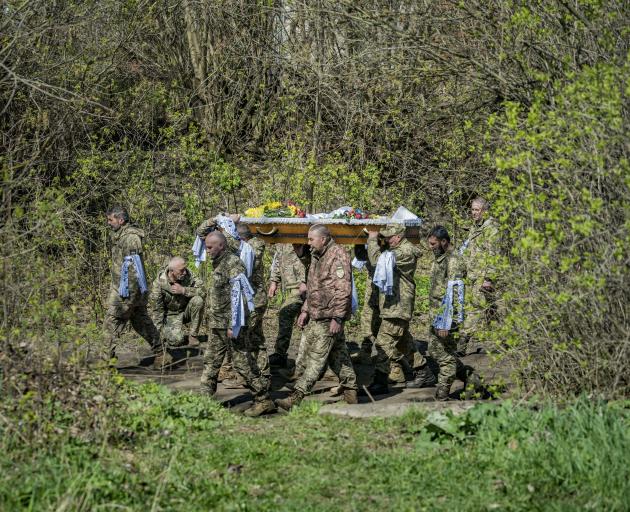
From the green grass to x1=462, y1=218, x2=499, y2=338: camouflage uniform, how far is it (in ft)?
4.87

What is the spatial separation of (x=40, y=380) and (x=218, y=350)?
3.02m

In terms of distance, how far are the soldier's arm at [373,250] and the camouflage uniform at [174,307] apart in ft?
9.34

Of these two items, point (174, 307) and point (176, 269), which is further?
point (174, 307)

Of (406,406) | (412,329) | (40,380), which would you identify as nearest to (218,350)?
(406,406)

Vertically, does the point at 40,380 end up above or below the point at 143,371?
above

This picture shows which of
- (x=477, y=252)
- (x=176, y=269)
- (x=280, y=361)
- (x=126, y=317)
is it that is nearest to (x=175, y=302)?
(x=176, y=269)

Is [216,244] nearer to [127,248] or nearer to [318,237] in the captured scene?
[318,237]

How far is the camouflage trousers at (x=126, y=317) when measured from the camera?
12844 millimetres

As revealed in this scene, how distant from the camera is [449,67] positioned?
38.2 ft

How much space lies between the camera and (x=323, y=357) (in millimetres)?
10539

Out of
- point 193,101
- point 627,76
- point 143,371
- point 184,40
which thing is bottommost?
point 143,371

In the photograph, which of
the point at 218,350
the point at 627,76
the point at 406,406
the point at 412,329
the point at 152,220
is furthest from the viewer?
the point at 152,220

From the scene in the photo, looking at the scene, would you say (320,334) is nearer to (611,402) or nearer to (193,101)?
(611,402)

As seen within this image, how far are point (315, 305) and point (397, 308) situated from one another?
5.08 ft
